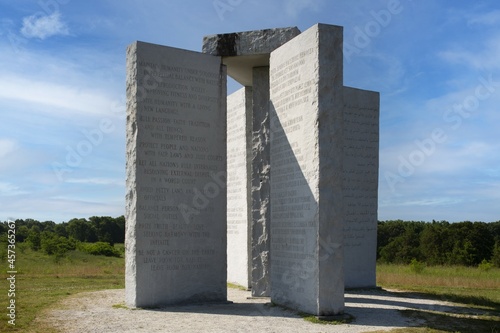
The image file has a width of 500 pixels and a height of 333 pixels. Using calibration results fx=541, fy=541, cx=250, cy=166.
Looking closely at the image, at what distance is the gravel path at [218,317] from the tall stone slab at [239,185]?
2.61 metres

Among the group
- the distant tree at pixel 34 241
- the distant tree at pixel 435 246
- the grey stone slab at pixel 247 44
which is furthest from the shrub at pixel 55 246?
the distant tree at pixel 435 246

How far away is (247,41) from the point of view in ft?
42.5

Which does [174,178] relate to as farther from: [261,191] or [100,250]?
[100,250]

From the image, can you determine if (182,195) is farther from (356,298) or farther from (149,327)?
(356,298)

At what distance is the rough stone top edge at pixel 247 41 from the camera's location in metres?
12.7

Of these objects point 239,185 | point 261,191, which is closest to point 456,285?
point 239,185

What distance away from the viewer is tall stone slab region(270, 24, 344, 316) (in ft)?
32.6

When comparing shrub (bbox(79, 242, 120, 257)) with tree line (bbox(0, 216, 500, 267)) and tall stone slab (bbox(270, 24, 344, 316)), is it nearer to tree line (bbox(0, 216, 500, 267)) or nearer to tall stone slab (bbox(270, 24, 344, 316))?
tree line (bbox(0, 216, 500, 267))

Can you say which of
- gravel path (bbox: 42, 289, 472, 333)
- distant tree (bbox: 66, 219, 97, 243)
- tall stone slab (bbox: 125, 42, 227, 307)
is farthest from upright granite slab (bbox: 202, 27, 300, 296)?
distant tree (bbox: 66, 219, 97, 243)

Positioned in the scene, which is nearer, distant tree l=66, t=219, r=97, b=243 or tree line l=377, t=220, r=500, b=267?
tree line l=377, t=220, r=500, b=267

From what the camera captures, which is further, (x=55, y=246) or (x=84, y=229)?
(x=84, y=229)

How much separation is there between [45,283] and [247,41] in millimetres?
9309

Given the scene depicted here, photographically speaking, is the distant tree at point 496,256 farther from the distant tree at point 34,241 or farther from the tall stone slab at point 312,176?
the distant tree at point 34,241

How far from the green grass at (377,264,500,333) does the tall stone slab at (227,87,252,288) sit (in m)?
4.48
